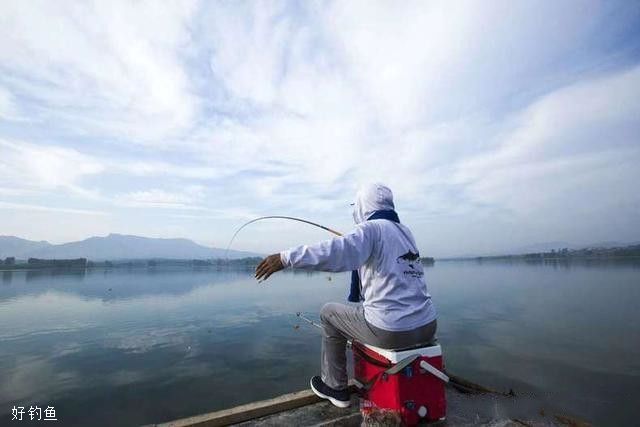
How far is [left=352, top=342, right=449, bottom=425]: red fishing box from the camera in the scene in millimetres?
2992

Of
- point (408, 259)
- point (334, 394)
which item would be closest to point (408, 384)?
point (334, 394)

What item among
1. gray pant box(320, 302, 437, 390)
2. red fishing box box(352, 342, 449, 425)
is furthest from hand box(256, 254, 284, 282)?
red fishing box box(352, 342, 449, 425)

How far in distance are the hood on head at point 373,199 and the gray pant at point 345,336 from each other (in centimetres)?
102

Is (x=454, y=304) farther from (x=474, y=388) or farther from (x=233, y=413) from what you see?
(x=233, y=413)

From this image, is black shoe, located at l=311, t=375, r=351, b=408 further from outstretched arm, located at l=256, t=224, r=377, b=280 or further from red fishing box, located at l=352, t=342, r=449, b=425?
outstretched arm, located at l=256, t=224, r=377, b=280

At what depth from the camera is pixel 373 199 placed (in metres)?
3.51

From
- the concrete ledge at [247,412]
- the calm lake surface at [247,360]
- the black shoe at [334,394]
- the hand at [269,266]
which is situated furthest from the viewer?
the calm lake surface at [247,360]

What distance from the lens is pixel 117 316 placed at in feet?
81.4

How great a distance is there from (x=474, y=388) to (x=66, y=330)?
2370 centimetres

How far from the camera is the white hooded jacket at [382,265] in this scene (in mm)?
2945

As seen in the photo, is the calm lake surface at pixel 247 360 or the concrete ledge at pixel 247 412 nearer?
the concrete ledge at pixel 247 412

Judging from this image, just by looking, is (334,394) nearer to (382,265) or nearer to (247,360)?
(382,265)

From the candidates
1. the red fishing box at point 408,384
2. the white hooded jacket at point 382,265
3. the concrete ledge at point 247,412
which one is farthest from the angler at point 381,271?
the concrete ledge at point 247,412

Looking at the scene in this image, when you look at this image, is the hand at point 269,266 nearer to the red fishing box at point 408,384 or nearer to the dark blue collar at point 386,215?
the dark blue collar at point 386,215
